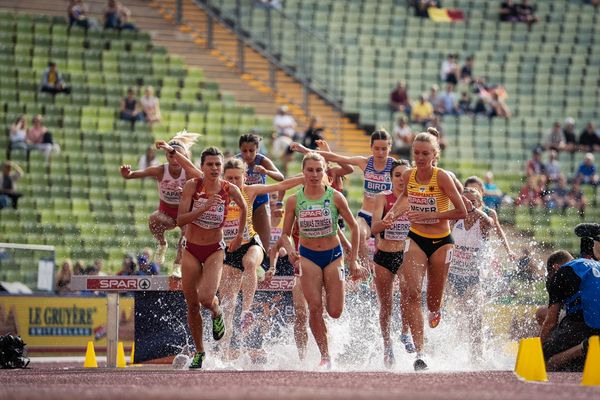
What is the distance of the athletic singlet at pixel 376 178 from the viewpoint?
676 inches

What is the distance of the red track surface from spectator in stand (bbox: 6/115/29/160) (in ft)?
38.1

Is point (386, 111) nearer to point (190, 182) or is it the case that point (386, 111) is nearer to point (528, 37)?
point (528, 37)

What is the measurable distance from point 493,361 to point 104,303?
7.49 m

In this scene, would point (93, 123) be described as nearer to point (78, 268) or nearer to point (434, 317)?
point (78, 268)

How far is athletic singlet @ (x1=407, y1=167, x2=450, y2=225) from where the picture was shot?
48.7ft

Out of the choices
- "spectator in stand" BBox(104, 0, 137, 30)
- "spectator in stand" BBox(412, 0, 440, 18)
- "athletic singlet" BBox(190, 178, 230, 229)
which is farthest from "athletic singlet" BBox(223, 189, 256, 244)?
"spectator in stand" BBox(412, 0, 440, 18)

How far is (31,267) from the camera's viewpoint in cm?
2166

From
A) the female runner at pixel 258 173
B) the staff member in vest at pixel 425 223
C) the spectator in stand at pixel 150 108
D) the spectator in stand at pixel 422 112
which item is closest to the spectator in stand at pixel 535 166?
the spectator in stand at pixel 422 112

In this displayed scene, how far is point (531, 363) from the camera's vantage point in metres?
13.2

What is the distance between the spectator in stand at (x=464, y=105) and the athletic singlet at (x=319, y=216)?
57.8 ft

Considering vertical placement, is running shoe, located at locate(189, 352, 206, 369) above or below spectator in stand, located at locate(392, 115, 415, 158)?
above

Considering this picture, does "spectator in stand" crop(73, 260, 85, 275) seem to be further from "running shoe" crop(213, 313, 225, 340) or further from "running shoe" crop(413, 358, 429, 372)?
"running shoe" crop(413, 358, 429, 372)

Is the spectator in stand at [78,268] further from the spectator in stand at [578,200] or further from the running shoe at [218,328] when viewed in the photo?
the spectator in stand at [578,200]

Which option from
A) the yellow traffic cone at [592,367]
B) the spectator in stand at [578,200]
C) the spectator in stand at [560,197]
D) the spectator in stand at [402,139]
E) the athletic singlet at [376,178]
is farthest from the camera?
the spectator in stand at [402,139]
